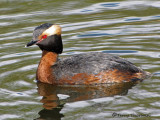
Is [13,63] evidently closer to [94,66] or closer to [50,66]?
[50,66]

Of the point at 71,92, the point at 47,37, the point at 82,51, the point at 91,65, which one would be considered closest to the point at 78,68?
the point at 91,65

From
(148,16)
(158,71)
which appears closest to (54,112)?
(158,71)

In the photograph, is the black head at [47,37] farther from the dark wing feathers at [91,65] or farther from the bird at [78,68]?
the dark wing feathers at [91,65]

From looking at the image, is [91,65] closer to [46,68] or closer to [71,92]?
[71,92]

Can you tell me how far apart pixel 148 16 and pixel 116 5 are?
6.11 ft

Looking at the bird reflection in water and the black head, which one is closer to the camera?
the bird reflection in water

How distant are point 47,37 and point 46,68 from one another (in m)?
0.75

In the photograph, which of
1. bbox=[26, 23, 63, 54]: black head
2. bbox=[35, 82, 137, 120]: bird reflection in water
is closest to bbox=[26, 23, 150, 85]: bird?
bbox=[26, 23, 63, 54]: black head

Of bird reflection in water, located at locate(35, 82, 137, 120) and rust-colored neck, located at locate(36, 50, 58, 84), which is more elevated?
rust-colored neck, located at locate(36, 50, 58, 84)

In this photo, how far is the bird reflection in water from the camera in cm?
823

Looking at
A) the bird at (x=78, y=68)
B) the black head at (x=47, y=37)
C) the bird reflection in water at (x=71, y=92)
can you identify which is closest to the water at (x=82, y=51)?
the bird reflection in water at (x=71, y=92)

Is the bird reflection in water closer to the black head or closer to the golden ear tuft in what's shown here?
the black head

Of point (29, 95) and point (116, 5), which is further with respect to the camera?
point (116, 5)

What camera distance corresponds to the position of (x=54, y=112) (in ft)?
26.1
